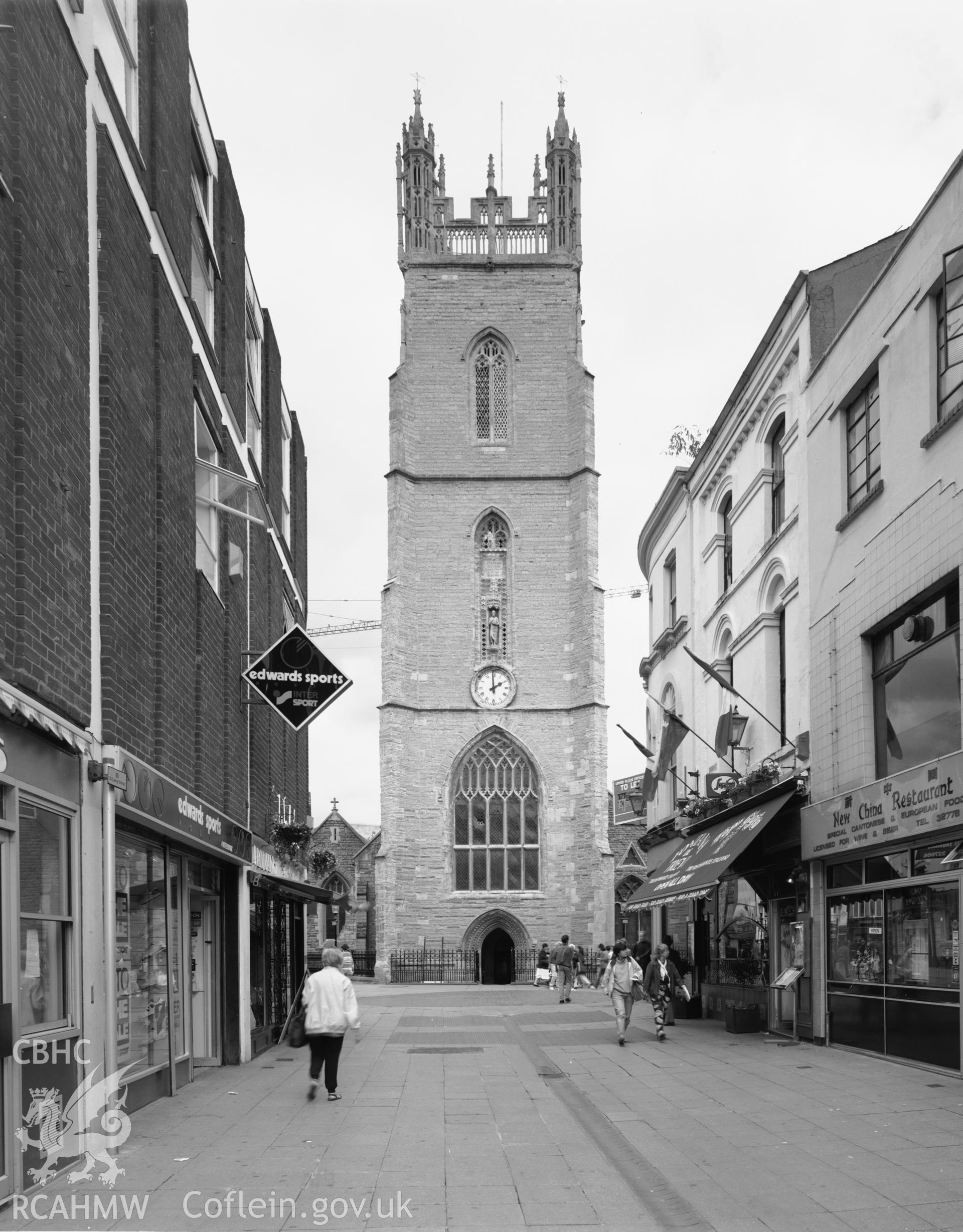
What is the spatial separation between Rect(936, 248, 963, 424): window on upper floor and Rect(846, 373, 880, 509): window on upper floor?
1949 mm

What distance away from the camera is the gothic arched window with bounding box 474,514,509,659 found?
173 feet

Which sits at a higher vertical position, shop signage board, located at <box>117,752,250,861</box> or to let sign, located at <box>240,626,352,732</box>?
to let sign, located at <box>240,626,352,732</box>

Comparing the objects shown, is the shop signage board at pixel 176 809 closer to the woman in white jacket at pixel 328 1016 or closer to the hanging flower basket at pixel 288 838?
the woman in white jacket at pixel 328 1016

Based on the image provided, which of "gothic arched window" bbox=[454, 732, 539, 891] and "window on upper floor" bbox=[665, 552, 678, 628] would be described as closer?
"window on upper floor" bbox=[665, 552, 678, 628]

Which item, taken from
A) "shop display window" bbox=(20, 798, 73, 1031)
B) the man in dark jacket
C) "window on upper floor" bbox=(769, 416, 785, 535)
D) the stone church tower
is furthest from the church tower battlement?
"shop display window" bbox=(20, 798, 73, 1031)

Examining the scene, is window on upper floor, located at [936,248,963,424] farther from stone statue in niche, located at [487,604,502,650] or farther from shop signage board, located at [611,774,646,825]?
shop signage board, located at [611,774,646,825]

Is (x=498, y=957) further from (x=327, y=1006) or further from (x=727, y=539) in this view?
(x=327, y=1006)

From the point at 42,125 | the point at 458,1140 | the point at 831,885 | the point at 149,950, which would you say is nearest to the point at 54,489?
the point at 42,125

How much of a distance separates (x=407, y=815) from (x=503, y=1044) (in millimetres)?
31006

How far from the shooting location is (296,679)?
17406 millimetres

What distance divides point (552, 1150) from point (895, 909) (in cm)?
642

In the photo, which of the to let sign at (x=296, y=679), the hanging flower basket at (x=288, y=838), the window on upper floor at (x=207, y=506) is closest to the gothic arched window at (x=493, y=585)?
the hanging flower basket at (x=288, y=838)

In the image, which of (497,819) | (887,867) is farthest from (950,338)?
(497,819)

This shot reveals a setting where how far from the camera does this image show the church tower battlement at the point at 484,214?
56.6m
